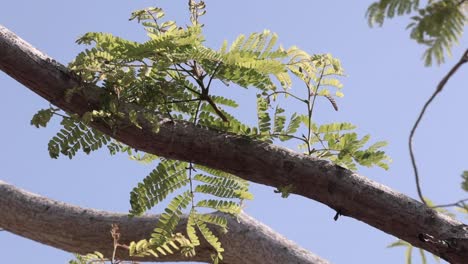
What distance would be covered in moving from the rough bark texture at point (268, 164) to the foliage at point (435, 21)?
114 centimetres

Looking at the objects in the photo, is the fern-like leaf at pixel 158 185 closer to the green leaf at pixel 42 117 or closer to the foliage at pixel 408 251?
the green leaf at pixel 42 117

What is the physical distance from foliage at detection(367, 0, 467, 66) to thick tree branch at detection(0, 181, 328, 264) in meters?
2.37

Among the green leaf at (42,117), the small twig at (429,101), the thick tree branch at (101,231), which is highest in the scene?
the small twig at (429,101)

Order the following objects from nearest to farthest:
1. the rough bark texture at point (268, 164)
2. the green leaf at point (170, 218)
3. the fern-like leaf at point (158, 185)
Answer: the rough bark texture at point (268, 164), the fern-like leaf at point (158, 185), the green leaf at point (170, 218)

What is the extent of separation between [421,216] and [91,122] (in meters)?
1.05

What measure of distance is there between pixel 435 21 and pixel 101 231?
2.73m

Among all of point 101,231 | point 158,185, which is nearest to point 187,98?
point 158,185

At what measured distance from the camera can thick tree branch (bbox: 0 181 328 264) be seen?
3635 millimetres

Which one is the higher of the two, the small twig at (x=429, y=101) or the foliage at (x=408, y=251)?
the small twig at (x=429, y=101)

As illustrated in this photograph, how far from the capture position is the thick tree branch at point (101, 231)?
3.63 m

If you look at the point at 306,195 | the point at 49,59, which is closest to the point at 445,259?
the point at 306,195

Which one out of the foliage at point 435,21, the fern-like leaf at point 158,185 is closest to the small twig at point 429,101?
the foliage at point 435,21

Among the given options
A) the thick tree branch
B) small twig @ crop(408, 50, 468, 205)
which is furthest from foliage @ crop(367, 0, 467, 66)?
the thick tree branch

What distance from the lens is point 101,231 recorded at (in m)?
3.75
